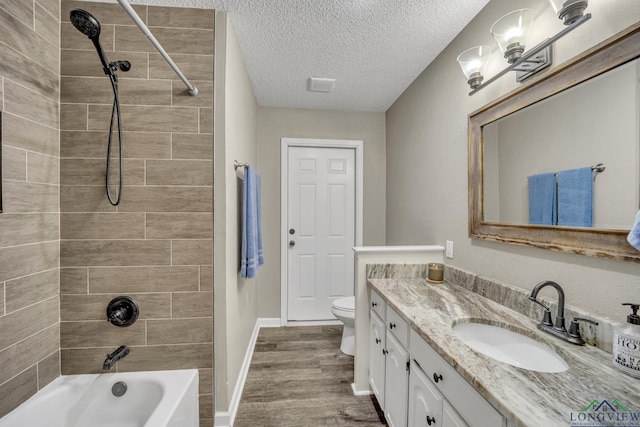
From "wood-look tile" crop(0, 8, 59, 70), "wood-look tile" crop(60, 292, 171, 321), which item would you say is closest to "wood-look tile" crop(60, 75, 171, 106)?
"wood-look tile" crop(0, 8, 59, 70)

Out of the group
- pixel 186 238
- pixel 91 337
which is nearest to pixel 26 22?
pixel 186 238

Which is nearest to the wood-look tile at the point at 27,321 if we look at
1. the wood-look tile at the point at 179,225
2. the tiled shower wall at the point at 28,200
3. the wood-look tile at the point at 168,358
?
the tiled shower wall at the point at 28,200

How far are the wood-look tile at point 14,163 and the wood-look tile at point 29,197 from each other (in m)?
0.03

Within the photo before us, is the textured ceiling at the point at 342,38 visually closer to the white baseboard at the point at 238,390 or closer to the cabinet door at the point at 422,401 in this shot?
the cabinet door at the point at 422,401

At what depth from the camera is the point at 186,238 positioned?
1.54 meters

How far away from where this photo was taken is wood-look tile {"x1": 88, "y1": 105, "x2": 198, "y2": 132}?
4.87 ft

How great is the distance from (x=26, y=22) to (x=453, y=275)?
2656 millimetres

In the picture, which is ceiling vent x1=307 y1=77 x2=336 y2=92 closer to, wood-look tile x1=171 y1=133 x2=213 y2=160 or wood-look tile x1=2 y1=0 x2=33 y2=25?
wood-look tile x1=171 y1=133 x2=213 y2=160

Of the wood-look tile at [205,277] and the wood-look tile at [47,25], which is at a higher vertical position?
the wood-look tile at [47,25]

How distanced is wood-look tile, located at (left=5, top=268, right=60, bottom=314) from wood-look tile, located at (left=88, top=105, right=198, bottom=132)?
0.82 meters

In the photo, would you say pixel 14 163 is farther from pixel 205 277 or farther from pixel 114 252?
pixel 205 277

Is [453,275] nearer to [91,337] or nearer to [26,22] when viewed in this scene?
[91,337]

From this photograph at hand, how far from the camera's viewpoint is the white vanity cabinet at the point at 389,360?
51.4 inches

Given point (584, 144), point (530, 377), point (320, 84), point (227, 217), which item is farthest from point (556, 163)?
point (320, 84)
